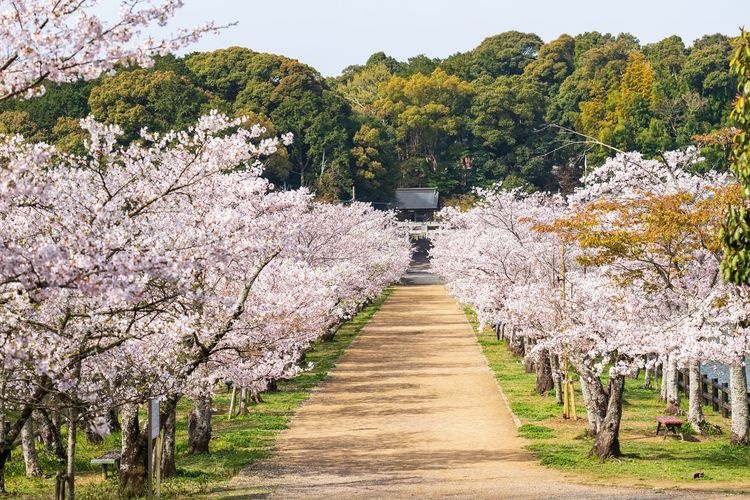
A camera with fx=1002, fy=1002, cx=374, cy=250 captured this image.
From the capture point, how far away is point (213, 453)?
20844 mm

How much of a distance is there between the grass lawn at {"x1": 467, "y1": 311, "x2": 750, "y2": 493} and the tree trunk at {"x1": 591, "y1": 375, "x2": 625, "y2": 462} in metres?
0.21

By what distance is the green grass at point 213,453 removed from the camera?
17.3 m

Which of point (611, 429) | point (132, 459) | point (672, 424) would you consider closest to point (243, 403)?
point (132, 459)

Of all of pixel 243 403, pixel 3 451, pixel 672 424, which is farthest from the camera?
pixel 243 403

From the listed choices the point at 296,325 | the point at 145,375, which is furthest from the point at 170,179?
the point at 296,325

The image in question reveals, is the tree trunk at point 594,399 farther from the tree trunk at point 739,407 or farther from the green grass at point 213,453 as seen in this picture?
the green grass at point 213,453

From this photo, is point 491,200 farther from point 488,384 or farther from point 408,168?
point 408,168

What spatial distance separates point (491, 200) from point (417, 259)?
229 ft

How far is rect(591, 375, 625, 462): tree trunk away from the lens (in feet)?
62.2

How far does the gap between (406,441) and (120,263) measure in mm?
15277

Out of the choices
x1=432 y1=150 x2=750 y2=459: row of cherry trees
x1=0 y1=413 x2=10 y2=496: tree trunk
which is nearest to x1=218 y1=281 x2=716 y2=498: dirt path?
x1=432 y1=150 x2=750 y2=459: row of cherry trees

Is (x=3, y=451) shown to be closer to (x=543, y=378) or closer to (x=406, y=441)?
(x=406, y=441)

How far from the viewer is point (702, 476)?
17297mm

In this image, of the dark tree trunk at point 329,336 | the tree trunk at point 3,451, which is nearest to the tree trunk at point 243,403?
the tree trunk at point 3,451
